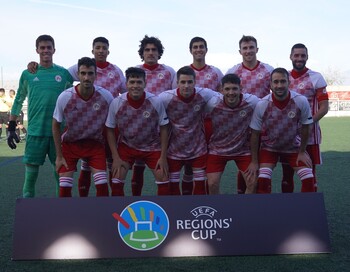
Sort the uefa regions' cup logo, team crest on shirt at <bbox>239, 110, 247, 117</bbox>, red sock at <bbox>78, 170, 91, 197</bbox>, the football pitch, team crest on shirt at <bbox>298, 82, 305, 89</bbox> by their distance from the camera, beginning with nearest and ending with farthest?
1. the football pitch
2. the uefa regions' cup logo
3. team crest on shirt at <bbox>239, 110, 247, 117</bbox>
4. red sock at <bbox>78, 170, 91, 197</bbox>
5. team crest on shirt at <bbox>298, 82, 305, 89</bbox>

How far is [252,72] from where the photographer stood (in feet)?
15.0

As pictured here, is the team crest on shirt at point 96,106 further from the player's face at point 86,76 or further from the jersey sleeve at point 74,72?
the jersey sleeve at point 74,72

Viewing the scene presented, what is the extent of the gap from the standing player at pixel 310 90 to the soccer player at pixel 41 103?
2355 mm

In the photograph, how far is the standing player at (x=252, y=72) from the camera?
4559mm

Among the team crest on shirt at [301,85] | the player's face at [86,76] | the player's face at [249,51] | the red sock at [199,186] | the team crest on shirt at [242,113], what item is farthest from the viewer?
the player's face at [249,51]

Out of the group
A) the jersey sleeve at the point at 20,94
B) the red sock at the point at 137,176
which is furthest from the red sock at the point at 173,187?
the jersey sleeve at the point at 20,94

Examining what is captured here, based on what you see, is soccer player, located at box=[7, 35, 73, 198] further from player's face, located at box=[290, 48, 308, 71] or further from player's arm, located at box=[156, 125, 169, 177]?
player's face, located at box=[290, 48, 308, 71]

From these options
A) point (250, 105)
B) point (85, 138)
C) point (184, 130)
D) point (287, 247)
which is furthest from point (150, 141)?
point (287, 247)

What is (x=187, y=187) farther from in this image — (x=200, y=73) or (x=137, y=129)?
(x=200, y=73)

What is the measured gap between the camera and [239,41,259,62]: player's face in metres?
4.57

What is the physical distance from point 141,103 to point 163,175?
0.67 m

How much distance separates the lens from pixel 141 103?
3932 mm

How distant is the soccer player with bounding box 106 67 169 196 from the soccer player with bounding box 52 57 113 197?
0.12 metres

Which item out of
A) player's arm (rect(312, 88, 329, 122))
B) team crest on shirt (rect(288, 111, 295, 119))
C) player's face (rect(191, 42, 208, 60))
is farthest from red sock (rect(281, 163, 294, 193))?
player's face (rect(191, 42, 208, 60))
